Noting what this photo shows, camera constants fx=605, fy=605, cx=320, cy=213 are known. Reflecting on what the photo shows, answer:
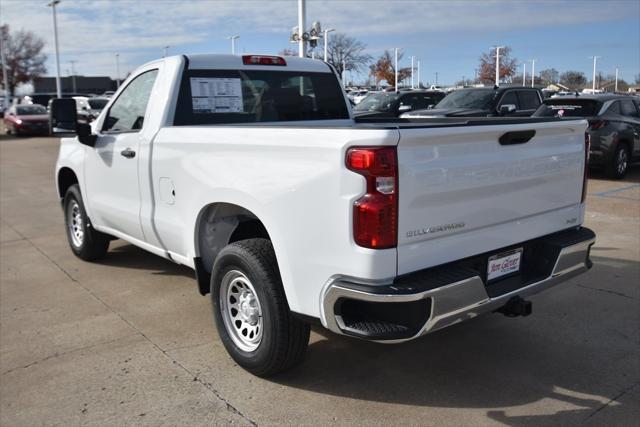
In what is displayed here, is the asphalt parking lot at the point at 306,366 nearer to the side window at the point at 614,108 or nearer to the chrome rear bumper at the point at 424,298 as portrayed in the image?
the chrome rear bumper at the point at 424,298

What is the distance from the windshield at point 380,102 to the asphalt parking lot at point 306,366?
13370 millimetres

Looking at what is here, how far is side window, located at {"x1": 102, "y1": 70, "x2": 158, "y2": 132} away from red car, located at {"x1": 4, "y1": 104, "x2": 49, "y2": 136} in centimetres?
2322

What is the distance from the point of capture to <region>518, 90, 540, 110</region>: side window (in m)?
14.8

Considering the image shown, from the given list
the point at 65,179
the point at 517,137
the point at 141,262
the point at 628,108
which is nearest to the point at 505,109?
the point at 628,108

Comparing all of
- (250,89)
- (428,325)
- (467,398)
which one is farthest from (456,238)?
(250,89)

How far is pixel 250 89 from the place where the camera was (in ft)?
16.3

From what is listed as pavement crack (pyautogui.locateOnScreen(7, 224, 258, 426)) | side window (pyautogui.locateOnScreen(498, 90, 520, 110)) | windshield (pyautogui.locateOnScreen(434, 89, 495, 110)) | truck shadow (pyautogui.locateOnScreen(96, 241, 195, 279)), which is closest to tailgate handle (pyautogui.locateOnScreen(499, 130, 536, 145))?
pavement crack (pyautogui.locateOnScreen(7, 224, 258, 426))

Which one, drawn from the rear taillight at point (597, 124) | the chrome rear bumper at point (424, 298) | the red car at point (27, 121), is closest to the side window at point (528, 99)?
the rear taillight at point (597, 124)

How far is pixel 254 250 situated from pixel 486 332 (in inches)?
79.8

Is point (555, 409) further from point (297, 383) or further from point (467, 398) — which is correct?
point (297, 383)

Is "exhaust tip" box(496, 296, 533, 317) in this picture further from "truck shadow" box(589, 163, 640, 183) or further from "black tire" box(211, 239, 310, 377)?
"truck shadow" box(589, 163, 640, 183)

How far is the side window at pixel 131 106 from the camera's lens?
16.3 feet

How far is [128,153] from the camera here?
16.1ft

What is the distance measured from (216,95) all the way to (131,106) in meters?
0.92
